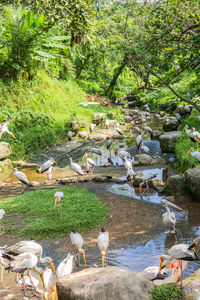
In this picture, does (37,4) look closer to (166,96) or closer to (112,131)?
(112,131)

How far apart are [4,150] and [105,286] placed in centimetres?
929

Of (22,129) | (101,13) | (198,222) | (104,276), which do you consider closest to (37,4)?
(22,129)

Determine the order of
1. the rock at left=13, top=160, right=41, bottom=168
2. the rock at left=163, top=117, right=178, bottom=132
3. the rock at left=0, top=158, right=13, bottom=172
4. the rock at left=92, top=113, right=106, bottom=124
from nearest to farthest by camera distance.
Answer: the rock at left=0, top=158, right=13, bottom=172
the rock at left=13, top=160, right=41, bottom=168
the rock at left=163, top=117, right=178, bottom=132
the rock at left=92, top=113, right=106, bottom=124

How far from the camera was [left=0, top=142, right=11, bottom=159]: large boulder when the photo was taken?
1186 centimetres

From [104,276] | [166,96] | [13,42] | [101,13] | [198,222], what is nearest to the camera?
[104,276]

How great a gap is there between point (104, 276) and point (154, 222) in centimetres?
352

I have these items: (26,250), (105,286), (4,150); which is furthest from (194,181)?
(4,150)

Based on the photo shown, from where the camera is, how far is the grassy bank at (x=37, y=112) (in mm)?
13822

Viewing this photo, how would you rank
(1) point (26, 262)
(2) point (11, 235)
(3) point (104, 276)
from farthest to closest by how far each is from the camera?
(2) point (11, 235) < (1) point (26, 262) < (3) point (104, 276)

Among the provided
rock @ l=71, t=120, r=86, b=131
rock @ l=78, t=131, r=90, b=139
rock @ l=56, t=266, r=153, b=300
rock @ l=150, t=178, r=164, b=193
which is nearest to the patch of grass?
rock @ l=56, t=266, r=153, b=300

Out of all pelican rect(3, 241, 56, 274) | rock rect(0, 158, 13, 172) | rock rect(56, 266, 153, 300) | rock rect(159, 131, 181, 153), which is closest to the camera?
rock rect(56, 266, 153, 300)

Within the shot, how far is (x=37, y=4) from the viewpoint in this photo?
1100 cm

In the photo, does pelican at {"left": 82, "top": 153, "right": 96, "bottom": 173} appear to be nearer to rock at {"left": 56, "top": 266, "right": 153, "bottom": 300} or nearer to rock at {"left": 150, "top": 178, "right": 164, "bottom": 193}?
rock at {"left": 150, "top": 178, "right": 164, "bottom": 193}

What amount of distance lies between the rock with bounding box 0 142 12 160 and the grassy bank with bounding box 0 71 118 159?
0.62 meters
